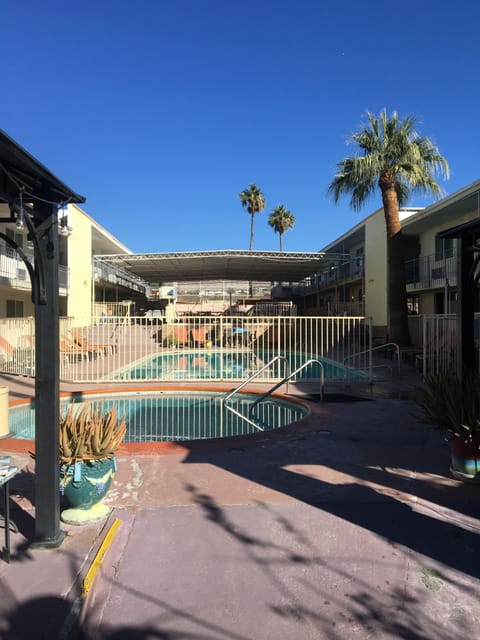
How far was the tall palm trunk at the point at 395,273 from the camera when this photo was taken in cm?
1805

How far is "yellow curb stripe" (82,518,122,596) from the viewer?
2752mm

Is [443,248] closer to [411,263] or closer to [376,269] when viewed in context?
[411,263]

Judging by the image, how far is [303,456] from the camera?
5.54 metres

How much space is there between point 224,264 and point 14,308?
12.6 meters

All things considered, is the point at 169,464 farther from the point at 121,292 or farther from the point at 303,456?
the point at 121,292

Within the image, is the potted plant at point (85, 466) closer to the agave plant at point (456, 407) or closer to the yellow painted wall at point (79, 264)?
the agave plant at point (456, 407)

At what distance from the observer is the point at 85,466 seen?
3.63m

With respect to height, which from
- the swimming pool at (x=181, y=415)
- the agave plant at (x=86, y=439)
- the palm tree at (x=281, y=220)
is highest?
the palm tree at (x=281, y=220)

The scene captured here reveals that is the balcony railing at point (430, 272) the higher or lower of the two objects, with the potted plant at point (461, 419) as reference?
higher

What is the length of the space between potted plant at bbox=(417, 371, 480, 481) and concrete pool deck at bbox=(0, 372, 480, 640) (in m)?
0.23

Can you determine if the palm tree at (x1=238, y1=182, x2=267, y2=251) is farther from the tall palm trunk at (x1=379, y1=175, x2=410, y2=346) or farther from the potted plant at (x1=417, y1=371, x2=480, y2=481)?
the potted plant at (x1=417, y1=371, x2=480, y2=481)

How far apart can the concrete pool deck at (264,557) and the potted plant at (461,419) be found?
227 millimetres

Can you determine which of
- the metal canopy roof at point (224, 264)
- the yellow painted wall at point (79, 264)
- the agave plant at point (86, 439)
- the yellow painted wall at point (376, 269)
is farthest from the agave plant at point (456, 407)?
the yellow painted wall at point (79, 264)

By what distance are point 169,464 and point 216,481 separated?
887mm
